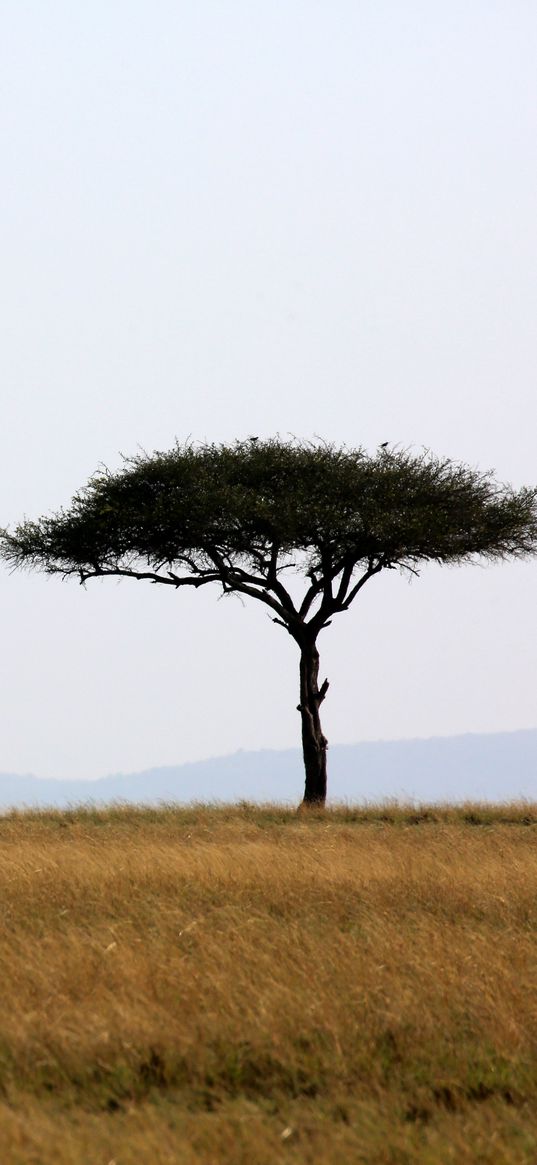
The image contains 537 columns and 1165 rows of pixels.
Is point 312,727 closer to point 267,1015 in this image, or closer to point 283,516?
point 283,516

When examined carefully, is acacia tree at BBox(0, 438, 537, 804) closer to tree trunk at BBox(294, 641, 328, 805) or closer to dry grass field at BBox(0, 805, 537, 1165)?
tree trunk at BBox(294, 641, 328, 805)

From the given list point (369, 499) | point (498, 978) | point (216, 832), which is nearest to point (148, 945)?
point (498, 978)

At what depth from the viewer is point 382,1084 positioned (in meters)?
7.74

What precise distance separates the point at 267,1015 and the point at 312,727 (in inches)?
940

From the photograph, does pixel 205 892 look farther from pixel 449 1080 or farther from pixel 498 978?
pixel 449 1080

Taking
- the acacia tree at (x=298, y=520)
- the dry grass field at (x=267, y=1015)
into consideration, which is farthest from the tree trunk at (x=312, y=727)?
the dry grass field at (x=267, y=1015)

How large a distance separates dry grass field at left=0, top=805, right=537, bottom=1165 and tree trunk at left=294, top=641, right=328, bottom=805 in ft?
52.4

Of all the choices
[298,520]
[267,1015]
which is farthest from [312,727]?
[267,1015]

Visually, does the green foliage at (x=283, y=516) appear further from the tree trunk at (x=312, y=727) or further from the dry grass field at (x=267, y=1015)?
the dry grass field at (x=267, y=1015)

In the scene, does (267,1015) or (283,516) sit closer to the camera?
(267,1015)

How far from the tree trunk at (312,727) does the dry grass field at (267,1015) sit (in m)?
16.0

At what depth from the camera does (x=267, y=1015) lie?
866 cm

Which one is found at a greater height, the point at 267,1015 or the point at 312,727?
the point at 312,727

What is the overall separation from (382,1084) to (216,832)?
15.9 meters
